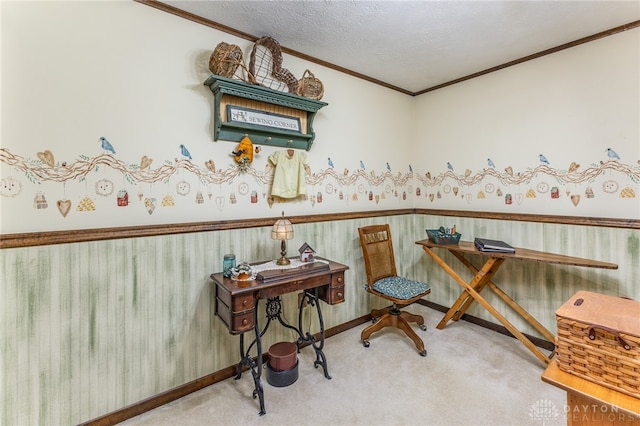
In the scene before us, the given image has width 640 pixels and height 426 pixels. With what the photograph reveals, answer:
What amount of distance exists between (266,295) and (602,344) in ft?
5.00

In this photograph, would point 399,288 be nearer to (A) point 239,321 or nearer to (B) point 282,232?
(B) point 282,232

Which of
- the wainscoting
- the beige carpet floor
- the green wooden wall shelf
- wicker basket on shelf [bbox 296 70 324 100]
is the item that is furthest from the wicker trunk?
wicker basket on shelf [bbox 296 70 324 100]

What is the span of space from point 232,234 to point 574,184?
9.03ft

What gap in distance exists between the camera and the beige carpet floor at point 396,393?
1.76m

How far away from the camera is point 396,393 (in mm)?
1975

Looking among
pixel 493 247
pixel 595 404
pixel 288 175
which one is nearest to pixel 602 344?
pixel 595 404

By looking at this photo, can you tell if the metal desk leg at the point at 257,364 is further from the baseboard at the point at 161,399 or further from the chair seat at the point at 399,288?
the chair seat at the point at 399,288

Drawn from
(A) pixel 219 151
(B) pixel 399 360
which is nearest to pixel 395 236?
(B) pixel 399 360

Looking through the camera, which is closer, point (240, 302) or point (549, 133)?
point (240, 302)

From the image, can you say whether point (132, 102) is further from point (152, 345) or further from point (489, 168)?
point (489, 168)

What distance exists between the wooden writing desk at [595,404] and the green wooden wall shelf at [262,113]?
2106mm

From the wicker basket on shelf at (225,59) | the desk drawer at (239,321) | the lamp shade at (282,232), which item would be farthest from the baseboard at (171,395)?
the wicker basket on shelf at (225,59)

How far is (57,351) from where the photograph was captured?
62.6 inches

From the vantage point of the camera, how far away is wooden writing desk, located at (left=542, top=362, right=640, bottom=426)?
812mm
